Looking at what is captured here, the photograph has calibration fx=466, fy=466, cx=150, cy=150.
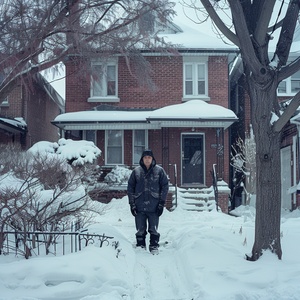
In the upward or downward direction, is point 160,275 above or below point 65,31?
below

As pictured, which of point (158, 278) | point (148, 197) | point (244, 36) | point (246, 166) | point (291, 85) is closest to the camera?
point (158, 278)

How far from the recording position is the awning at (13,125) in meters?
18.1

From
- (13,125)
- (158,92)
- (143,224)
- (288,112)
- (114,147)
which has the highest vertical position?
(158,92)

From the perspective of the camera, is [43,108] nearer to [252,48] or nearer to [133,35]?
[133,35]

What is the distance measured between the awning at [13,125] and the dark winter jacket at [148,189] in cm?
1079

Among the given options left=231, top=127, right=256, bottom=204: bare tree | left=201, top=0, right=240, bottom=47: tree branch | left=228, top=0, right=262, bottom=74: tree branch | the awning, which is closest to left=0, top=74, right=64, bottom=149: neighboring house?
the awning

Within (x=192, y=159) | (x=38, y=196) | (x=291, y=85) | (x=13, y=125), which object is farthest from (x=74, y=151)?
(x=291, y=85)

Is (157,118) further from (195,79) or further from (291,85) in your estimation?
(291,85)

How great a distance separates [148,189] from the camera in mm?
8484

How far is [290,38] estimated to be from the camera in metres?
7.08

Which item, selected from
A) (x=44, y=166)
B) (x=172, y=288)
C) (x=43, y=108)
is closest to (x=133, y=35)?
(x=44, y=166)

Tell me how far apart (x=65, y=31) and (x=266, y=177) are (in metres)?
5.06

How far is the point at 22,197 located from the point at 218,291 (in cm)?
307

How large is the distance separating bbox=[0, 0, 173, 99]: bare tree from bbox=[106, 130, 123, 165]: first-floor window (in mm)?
7749
